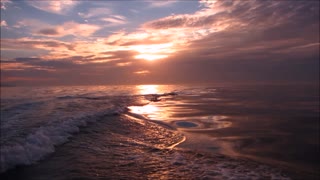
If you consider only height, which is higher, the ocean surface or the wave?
the wave

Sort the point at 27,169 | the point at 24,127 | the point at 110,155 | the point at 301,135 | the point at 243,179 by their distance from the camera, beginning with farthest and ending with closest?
the point at 24,127
the point at 301,135
the point at 110,155
the point at 27,169
the point at 243,179

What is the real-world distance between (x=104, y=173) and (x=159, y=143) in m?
5.25

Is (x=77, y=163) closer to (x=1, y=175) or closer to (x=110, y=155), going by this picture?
(x=110, y=155)

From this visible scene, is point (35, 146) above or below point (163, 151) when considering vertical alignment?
above

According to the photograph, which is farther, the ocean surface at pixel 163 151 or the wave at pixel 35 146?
the wave at pixel 35 146

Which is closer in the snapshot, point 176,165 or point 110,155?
point 176,165

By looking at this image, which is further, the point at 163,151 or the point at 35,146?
the point at 35,146

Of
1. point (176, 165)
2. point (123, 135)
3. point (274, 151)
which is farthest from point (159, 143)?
point (274, 151)

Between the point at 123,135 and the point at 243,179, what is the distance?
8.81 meters

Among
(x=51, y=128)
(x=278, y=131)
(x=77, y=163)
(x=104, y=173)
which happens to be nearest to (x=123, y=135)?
(x=51, y=128)

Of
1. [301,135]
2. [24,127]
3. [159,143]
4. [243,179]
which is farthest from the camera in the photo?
[24,127]

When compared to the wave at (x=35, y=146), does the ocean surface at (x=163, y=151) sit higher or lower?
lower

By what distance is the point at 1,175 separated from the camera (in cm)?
940

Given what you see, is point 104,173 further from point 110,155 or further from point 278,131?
point 278,131
